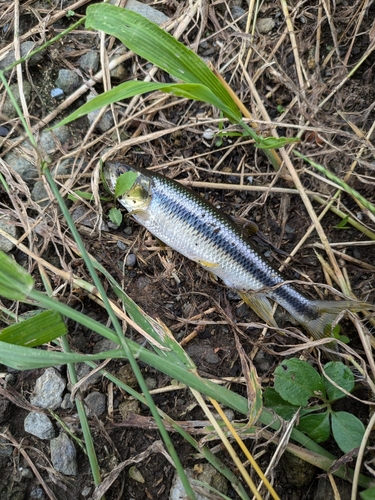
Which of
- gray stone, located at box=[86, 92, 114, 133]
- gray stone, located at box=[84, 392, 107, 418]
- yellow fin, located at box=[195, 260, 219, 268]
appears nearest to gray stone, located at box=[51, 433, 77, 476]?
gray stone, located at box=[84, 392, 107, 418]

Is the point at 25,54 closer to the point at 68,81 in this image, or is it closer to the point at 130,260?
the point at 68,81

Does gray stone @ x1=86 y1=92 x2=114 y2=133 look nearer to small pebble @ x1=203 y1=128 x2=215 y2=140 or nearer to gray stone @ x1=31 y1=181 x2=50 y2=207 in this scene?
gray stone @ x1=31 y1=181 x2=50 y2=207

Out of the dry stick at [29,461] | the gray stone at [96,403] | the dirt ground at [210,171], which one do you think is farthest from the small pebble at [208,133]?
the dry stick at [29,461]

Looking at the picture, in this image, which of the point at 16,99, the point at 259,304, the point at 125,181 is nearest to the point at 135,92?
the point at 125,181

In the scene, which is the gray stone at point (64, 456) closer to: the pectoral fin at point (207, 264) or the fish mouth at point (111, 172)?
the pectoral fin at point (207, 264)

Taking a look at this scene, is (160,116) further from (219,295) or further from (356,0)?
(356,0)

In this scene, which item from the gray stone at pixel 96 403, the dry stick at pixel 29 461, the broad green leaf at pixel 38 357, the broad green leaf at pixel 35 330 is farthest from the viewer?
the gray stone at pixel 96 403

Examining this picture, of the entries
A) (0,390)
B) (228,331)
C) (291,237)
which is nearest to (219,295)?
(228,331)
